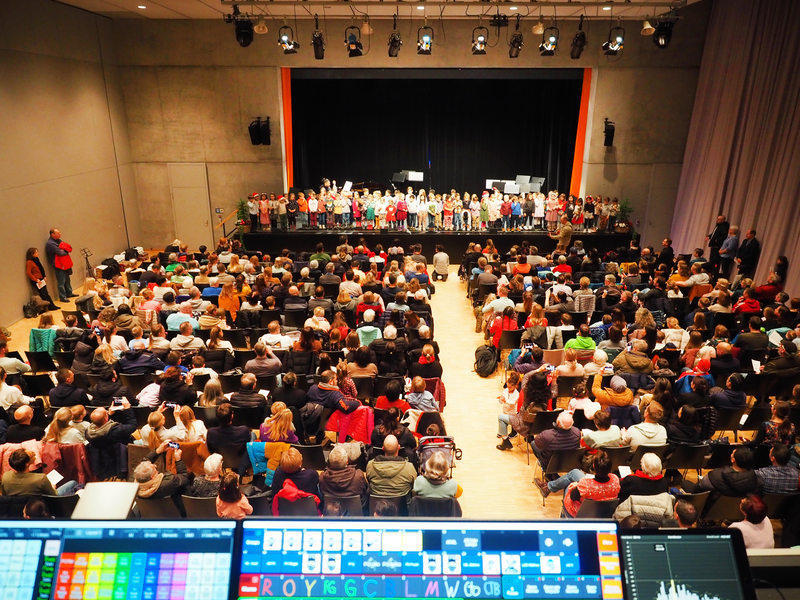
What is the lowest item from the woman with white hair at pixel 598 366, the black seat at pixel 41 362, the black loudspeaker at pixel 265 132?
the black seat at pixel 41 362

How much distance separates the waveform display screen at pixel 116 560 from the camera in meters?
1.91

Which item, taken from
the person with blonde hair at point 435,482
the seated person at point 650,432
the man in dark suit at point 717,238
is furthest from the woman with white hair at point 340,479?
the man in dark suit at point 717,238

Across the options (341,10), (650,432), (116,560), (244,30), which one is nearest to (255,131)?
(341,10)

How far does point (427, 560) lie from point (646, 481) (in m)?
3.83

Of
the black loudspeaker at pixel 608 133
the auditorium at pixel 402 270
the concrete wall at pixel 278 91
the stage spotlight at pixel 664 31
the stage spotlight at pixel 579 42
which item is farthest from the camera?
the black loudspeaker at pixel 608 133

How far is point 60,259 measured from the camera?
43.6 ft

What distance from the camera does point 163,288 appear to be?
34.3 ft

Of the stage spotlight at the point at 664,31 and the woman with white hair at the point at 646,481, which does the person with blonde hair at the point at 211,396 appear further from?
the stage spotlight at the point at 664,31

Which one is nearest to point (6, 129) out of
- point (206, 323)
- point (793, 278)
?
point (206, 323)

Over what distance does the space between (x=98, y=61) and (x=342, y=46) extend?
6325 mm

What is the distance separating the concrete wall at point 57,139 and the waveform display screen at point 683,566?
43.2 ft

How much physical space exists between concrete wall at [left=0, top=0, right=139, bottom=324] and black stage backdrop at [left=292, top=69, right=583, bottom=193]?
20.2 feet

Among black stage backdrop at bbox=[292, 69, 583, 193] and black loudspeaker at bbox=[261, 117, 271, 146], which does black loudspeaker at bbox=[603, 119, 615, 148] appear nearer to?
black stage backdrop at bbox=[292, 69, 583, 193]

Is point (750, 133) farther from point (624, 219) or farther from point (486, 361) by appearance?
point (486, 361)
